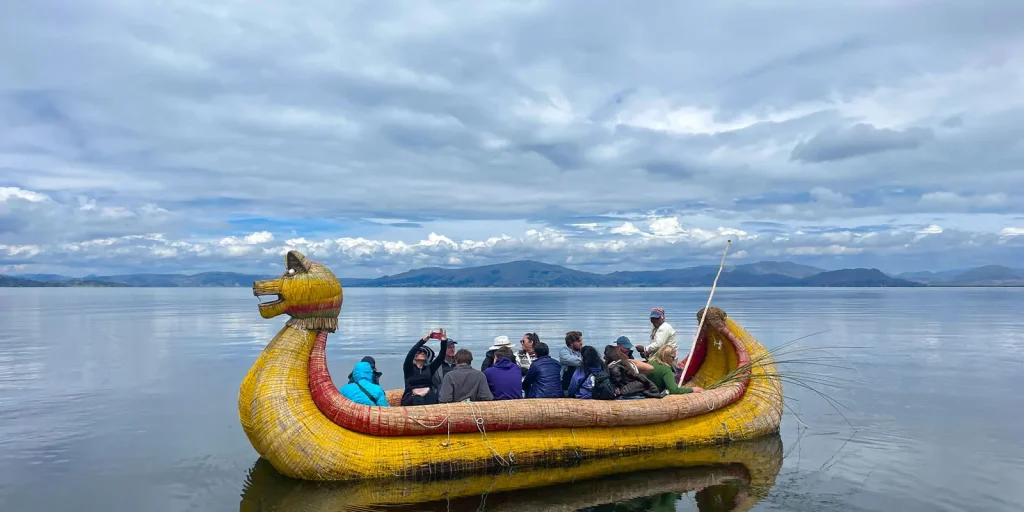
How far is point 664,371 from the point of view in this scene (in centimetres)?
1124

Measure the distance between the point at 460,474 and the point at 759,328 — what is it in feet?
120

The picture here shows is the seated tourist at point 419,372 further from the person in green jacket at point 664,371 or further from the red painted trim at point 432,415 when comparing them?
the person in green jacket at point 664,371

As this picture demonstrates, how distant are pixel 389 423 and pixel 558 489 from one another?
270cm

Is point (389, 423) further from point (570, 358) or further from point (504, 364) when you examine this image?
point (570, 358)

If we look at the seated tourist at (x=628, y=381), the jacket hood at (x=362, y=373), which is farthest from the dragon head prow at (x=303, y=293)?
the seated tourist at (x=628, y=381)

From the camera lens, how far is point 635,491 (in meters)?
9.45

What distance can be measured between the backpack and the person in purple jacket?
4.19ft

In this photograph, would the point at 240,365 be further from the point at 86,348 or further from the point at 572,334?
the point at 572,334

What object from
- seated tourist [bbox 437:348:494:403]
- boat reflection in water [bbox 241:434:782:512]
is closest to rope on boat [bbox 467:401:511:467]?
boat reflection in water [bbox 241:434:782:512]

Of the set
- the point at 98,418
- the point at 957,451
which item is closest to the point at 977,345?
the point at 957,451

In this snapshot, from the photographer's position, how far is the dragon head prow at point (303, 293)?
957 cm

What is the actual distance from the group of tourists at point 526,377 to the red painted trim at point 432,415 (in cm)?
53

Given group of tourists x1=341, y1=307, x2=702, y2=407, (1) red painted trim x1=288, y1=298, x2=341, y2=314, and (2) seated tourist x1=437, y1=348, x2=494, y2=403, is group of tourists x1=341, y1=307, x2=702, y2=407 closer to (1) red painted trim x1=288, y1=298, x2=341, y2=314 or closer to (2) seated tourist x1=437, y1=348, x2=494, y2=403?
(2) seated tourist x1=437, y1=348, x2=494, y2=403

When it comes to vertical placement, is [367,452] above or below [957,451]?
above
